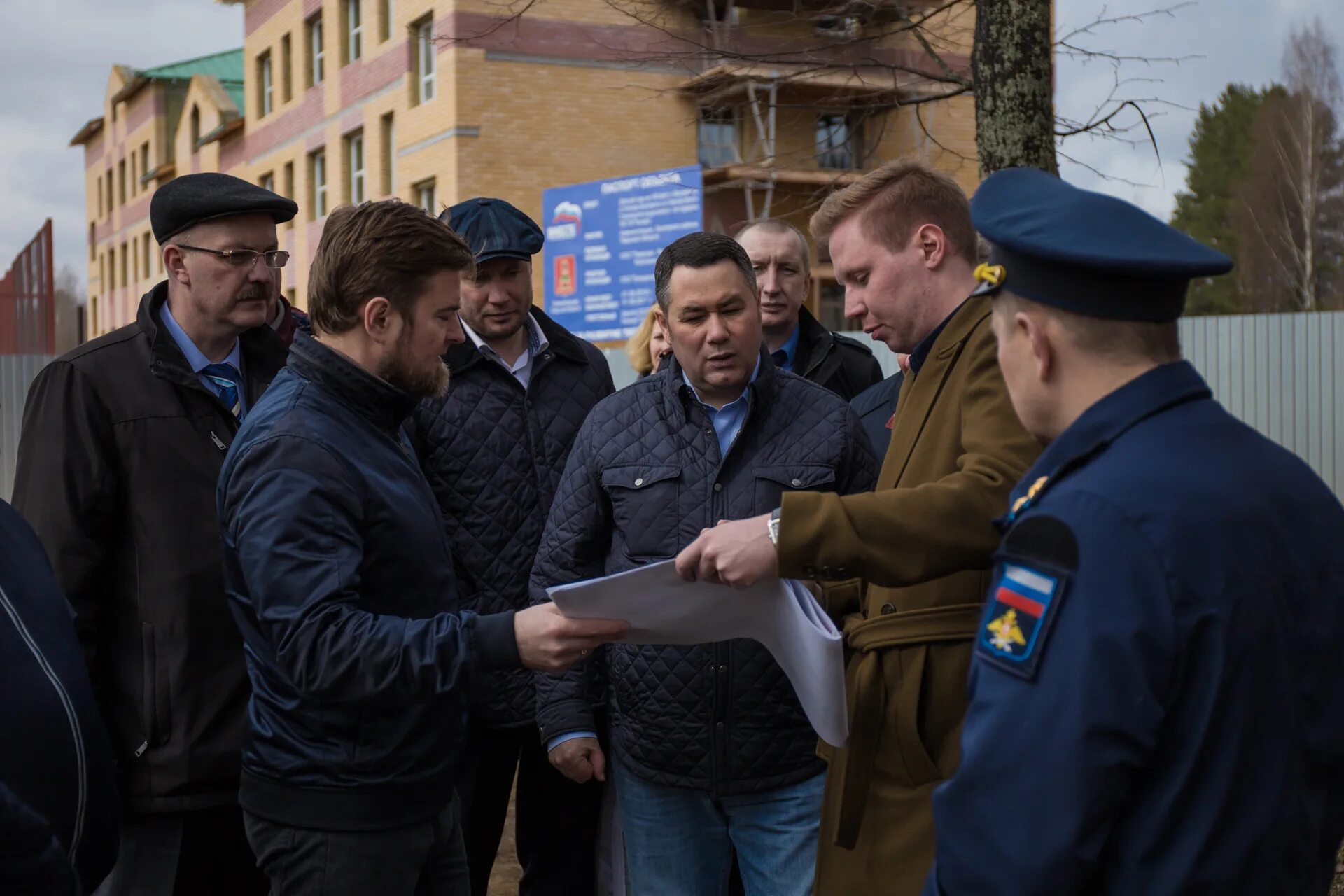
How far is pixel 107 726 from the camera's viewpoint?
3348mm

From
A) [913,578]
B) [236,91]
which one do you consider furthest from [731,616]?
[236,91]

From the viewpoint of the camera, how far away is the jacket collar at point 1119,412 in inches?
67.5

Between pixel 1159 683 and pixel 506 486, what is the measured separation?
110 inches

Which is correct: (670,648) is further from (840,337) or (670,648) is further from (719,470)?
(840,337)

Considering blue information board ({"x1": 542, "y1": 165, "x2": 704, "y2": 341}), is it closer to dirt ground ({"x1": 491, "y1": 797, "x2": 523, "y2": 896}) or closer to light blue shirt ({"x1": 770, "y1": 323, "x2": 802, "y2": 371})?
dirt ground ({"x1": 491, "y1": 797, "x2": 523, "y2": 896})

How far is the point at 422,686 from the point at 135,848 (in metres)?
1.32

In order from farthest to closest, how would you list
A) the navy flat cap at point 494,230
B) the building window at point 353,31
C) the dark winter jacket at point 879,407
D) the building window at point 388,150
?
the building window at point 353,31, the building window at point 388,150, the navy flat cap at point 494,230, the dark winter jacket at point 879,407

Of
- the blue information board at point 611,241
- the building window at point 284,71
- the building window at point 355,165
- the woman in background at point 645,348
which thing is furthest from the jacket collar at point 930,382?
the building window at point 284,71

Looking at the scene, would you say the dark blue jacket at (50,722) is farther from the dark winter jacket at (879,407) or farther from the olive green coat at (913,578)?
the dark winter jacket at (879,407)

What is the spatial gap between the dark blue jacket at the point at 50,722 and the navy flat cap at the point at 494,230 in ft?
7.26

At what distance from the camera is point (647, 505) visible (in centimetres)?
354

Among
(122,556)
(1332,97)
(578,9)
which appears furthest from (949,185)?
(1332,97)

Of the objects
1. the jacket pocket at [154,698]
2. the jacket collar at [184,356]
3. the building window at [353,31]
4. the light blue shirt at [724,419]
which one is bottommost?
the jacket pocket at [154,698]

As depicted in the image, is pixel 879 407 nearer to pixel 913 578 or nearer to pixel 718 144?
pixel 913 578
